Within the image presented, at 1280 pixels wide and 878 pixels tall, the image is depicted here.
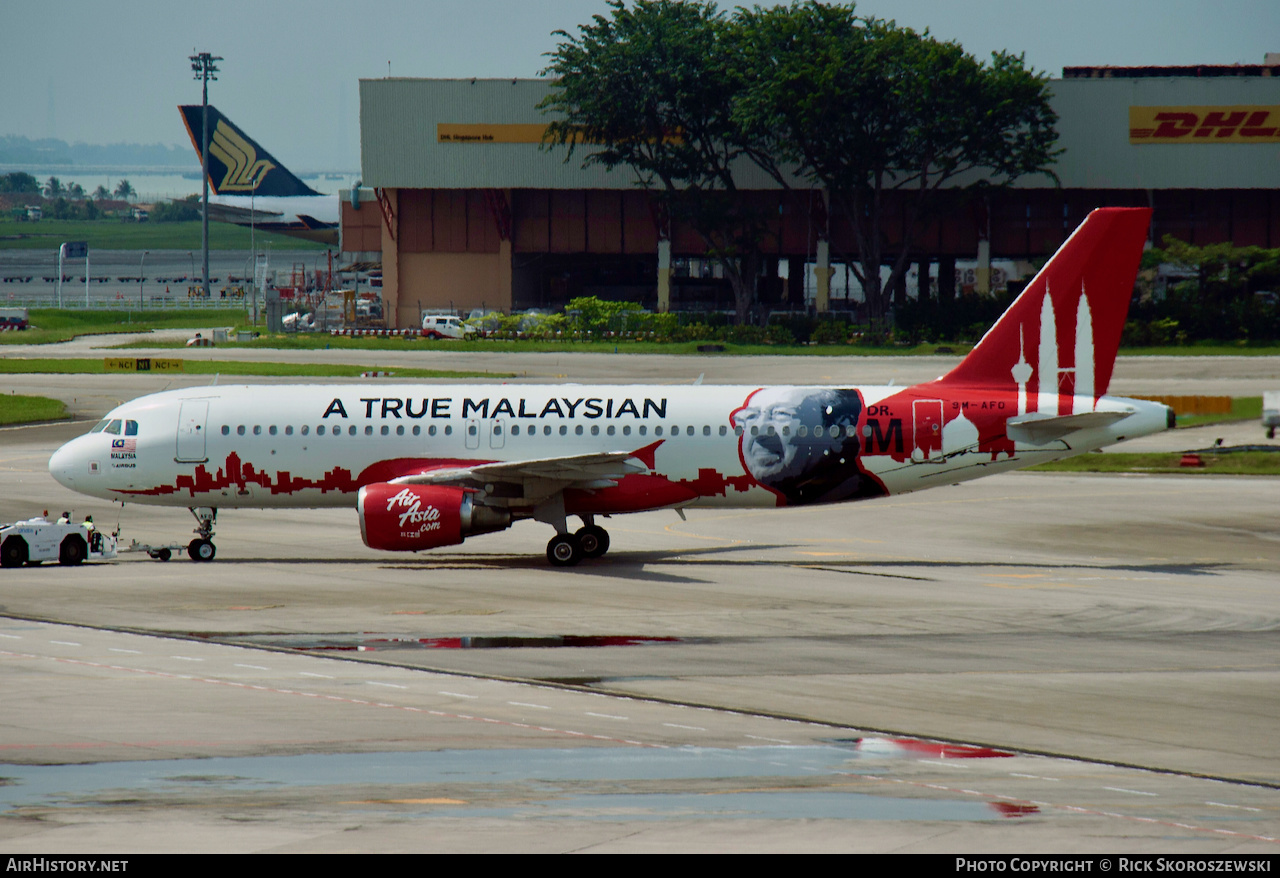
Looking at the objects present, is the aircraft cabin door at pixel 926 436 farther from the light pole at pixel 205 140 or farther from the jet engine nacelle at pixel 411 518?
the light pole at pixel 205 140

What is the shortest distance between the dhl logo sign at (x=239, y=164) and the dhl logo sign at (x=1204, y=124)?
318 feet

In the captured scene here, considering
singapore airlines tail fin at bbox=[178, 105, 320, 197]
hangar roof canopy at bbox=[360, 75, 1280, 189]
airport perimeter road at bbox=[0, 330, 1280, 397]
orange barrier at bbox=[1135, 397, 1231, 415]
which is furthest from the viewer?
singapore airlines tail fin at bbox=[178, 105, 320, 197]

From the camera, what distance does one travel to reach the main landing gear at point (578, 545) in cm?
3403

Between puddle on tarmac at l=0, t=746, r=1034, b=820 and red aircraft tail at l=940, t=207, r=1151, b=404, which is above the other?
red aircraft tail at l=940, t=207, r=1151, b=404

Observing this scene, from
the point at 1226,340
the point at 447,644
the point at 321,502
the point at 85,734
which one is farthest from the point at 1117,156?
the point at 85,734

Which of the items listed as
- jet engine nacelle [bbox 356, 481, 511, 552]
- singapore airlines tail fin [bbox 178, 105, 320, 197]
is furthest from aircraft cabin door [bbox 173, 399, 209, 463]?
singapore airlines tail fin [bbox 178, 105, 320, 197]

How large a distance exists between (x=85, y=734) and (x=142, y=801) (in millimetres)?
3905

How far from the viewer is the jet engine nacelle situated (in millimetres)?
31812

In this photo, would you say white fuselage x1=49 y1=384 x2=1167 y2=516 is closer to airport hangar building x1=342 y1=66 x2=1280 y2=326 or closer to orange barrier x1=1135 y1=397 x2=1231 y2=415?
orange barrier x1=1135 y1=397 x2=1231 y2=415

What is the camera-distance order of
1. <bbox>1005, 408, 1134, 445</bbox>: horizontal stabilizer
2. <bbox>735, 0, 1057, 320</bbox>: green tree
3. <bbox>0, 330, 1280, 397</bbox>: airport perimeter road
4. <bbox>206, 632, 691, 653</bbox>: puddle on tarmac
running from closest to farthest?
1. <bbox>206, 632, 691, 653</bbox>: puddle on tarmac
2. <bbox>1005, 408, 1134, 445</bbox>: horizontal stabilizer
3. <bbox>0, 330, 1280, 397</bbox>: airport perimeter road
4. <bbox>735, 0, 1057, 320</bbox>: green tree

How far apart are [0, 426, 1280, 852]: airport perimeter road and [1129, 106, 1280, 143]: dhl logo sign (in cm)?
7530

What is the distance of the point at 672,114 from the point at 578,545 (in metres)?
79.9

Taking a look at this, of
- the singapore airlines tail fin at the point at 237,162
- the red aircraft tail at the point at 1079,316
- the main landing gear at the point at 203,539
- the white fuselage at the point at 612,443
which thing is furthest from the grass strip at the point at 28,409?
the singapore airlines tail fin at the point at 237,162

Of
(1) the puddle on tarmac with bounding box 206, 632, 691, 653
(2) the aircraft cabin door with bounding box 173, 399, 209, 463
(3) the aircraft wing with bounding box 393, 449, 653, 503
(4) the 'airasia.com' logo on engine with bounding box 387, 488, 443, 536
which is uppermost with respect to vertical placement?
(2) the aircraft cabin door with bounding box 173, 399, 209, 463
